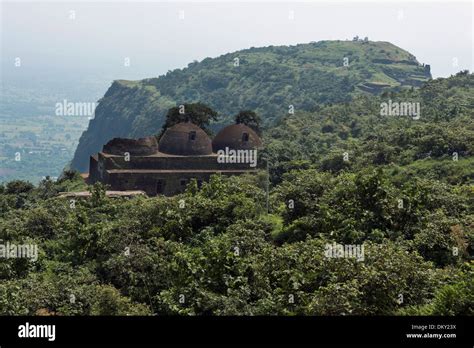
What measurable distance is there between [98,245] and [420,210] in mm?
10456

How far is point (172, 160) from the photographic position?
43750 mm

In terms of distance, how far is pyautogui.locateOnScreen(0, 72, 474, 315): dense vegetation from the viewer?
14922 millimetres

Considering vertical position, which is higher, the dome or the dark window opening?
the dome

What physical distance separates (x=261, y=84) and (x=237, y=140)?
98472 millimetres

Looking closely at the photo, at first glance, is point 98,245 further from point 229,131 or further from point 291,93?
point 291,93

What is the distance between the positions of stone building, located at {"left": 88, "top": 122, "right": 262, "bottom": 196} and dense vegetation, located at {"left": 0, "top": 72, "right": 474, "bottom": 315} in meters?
10.2

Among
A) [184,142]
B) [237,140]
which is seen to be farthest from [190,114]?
[184,142]

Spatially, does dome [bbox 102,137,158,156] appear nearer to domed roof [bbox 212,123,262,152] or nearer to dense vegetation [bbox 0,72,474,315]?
domed roof [bbox 212,123,262,152]

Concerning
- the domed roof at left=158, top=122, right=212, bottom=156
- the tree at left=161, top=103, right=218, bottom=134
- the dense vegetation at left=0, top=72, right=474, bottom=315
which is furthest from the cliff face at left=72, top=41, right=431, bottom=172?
the dense vegetation at left=0, top=72, right=474, bottom=315

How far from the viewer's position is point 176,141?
4422 centimetres

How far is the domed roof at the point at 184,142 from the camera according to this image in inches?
1742

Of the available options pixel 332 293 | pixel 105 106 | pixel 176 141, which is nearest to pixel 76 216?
pixel 332 293

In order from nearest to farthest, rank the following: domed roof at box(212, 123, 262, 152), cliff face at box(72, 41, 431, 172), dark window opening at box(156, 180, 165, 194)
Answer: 1. dark window opening at box(156, 180, 165, 194)
2. domed roof at box(212, 123, 262, 152)
3. cliff face at box(72, 41, 431, 172)

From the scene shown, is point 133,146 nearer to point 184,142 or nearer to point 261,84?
point 184,142
